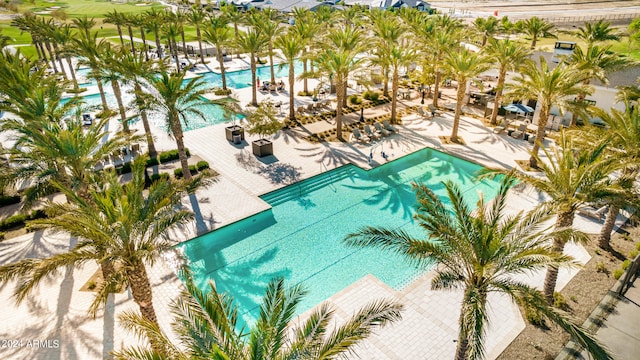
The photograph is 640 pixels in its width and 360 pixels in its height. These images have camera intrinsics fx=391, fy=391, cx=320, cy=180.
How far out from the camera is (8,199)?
18.6m

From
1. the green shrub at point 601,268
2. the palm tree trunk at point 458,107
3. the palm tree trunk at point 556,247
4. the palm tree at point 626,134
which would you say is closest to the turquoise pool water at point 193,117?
the palm tree trunk at point 458,107

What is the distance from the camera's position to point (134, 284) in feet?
31.7

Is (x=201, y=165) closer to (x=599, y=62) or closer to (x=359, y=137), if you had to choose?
(x=359, y=137)

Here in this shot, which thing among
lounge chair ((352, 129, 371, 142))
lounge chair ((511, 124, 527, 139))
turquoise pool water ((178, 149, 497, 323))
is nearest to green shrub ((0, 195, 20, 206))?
turquoise pool water ((178, 149, 497, 323))

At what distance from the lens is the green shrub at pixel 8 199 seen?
60.5 ft

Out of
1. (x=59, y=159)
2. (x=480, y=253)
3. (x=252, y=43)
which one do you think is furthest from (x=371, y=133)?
(x=59, y=159)

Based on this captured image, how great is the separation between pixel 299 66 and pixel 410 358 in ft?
127

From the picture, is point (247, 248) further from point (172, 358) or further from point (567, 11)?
point (567, 11)

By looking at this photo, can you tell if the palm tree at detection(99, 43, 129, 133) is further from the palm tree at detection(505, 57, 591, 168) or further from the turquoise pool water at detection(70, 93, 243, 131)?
the palm tree at detection(505, 57, 591, 168)

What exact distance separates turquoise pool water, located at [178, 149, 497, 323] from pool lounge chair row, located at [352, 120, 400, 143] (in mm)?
3410

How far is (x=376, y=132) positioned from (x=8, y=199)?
20.7 m

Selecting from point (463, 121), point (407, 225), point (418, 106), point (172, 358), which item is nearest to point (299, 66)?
point (418, 106)

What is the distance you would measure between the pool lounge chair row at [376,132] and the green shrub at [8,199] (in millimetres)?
18658

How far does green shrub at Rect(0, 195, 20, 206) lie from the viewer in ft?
60.5
